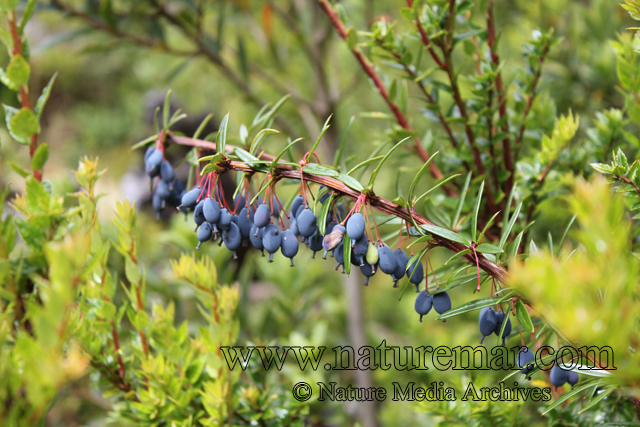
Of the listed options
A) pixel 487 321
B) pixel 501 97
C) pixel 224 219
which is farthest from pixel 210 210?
pixel 501 97

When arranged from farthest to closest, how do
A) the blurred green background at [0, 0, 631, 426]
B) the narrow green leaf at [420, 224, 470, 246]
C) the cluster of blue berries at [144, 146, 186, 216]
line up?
the blurred green background at [0, 0, 631, 426] → the cluster of blue berries at [144, 146, 186, 216] → the narrow green leaf at [420, 224, 470, 246]

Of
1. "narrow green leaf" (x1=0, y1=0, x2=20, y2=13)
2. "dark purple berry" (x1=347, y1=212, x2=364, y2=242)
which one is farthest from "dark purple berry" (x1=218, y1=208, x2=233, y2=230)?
"narrow green leaf" (x1=0, y1=0, x2=20, y2=13)

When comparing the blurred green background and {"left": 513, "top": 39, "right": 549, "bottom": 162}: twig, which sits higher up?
{"left": 513, "top": 39, "right": 549, "bottom": 162}: twig

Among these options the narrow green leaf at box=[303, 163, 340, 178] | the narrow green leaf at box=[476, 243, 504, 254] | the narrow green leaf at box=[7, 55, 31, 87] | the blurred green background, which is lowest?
the blurred green background

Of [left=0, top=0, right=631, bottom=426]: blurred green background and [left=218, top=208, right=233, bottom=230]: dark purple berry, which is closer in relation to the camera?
[left=218, top=208, right=233, bottom=230]: dark purple berry

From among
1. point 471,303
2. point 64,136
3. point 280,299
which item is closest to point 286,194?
point 280,299

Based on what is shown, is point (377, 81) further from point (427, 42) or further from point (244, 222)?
point (244, 222)

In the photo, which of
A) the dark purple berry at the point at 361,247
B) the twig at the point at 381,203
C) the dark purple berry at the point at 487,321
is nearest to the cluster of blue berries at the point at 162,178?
the twig at the point at 381,203

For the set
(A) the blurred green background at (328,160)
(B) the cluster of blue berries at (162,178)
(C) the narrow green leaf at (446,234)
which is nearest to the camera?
(C) the narrow green leaf at (446,234)

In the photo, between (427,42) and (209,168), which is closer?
(209,168)

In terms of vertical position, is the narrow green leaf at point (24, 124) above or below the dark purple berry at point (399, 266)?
above

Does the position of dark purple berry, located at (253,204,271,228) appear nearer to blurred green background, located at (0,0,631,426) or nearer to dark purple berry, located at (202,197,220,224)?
dark purple berry, located at (202,197,220,224)

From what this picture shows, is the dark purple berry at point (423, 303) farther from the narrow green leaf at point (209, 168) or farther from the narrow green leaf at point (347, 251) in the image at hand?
the narrow green leaf at point (209, 168)

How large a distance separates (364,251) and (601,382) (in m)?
0.18
